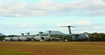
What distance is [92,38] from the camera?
141000 millimetres

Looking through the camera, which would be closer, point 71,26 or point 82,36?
point 82,36

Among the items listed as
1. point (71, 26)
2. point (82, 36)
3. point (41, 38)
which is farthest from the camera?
point (41, 38)

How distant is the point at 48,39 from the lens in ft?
552

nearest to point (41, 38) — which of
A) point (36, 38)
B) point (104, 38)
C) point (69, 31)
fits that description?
point (36, 38)

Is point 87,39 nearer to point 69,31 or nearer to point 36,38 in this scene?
point 69,31

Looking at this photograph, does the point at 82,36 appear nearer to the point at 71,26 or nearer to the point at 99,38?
the point at 99,38

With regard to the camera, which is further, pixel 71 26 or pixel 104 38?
pixel 71 26

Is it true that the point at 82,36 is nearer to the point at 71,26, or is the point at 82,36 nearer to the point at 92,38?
the point at 92,38

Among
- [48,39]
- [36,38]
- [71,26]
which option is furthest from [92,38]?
[36,38]

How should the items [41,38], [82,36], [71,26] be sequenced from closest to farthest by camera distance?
[82,36] → [71,26] → [41,38]

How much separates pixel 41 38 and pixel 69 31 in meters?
21.4

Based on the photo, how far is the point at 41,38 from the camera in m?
173

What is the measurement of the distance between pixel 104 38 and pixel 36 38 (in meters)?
53.4

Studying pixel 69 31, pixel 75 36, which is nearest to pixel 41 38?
pixel 69 31
